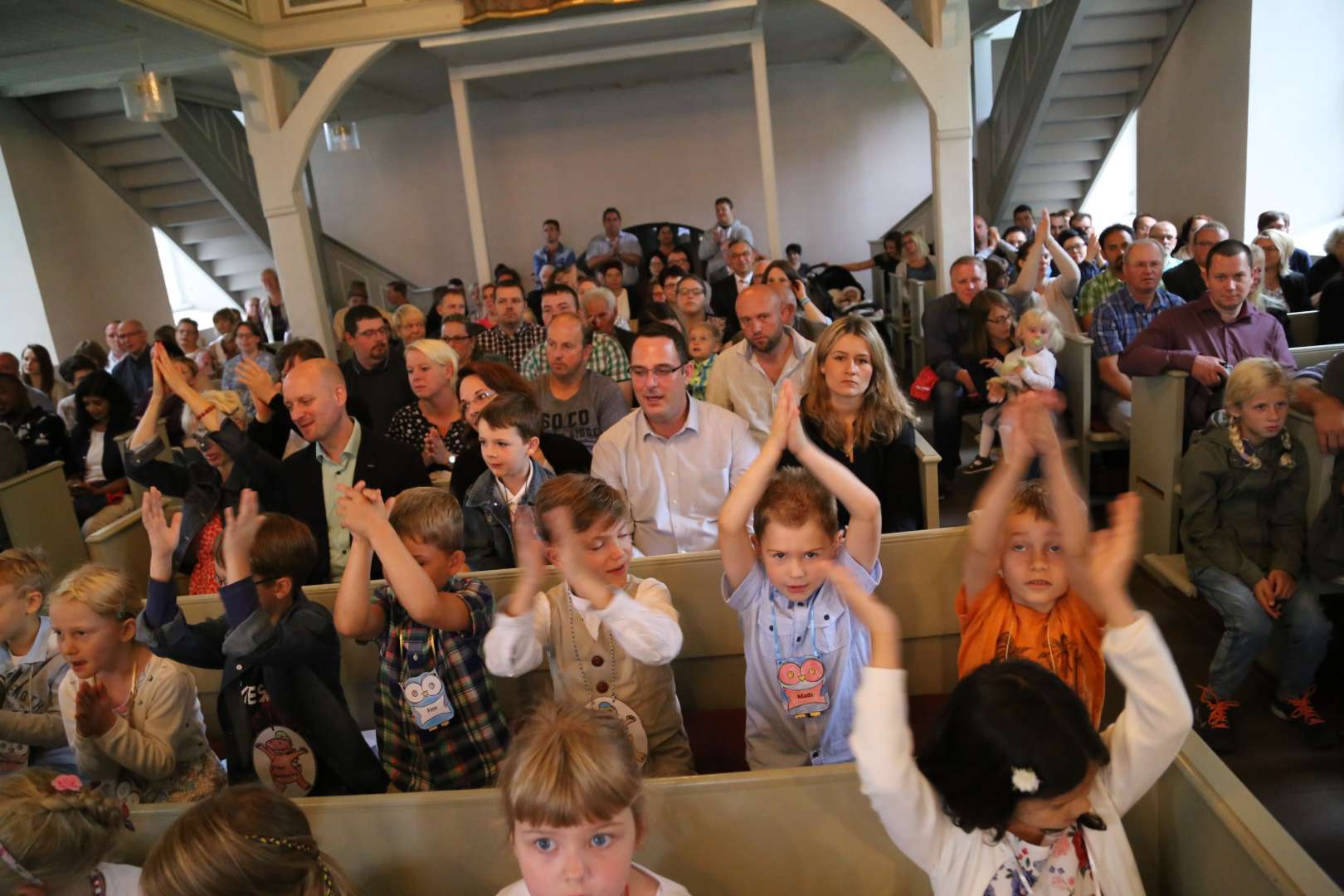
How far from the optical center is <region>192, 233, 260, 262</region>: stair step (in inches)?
420

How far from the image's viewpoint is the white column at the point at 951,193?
6598 millimetres

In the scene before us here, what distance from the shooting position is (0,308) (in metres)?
8.23

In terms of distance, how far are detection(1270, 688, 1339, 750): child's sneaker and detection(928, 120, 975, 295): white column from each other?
419 centimetres

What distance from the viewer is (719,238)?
9773 millimetres

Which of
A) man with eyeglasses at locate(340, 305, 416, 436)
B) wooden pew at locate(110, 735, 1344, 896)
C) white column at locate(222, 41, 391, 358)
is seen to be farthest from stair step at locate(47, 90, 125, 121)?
wooden pew at locate(110, 735, 1344, 896)

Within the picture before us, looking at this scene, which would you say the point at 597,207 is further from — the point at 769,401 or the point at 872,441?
the point at 872,441

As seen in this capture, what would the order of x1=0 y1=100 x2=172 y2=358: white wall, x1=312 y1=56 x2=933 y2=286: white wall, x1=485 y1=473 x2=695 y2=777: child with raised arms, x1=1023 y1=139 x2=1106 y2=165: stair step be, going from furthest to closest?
1. x1=312 y1=56 x2=933 y2=286: white wall
2. x1=1023 y1=139 x2=1106 y2=165: stair step
3. x1=0 y1=100 x2=172 y2=358: white wall
4. x1=485 y1=473 x2=695 y2=777: child with raised arms

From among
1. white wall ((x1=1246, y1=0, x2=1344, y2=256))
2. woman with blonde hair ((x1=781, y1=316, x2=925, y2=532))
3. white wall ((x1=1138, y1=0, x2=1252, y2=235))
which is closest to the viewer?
woman with blonde hair ((x1=781, y1=316, x2=925, y2=532))

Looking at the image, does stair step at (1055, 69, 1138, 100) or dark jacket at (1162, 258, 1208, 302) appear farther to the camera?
stair step at (1055, 69, 1138, 100)

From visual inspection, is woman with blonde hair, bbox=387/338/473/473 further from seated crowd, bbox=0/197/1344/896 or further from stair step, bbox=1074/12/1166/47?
stair step, bbox=1074/12/1166/47

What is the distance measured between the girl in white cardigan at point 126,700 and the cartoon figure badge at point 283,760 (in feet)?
0.54

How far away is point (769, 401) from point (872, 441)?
34.6 inches

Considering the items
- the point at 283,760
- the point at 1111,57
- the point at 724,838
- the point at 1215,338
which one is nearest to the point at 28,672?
the point at 283,760

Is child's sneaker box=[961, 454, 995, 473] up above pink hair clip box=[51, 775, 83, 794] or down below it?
below
